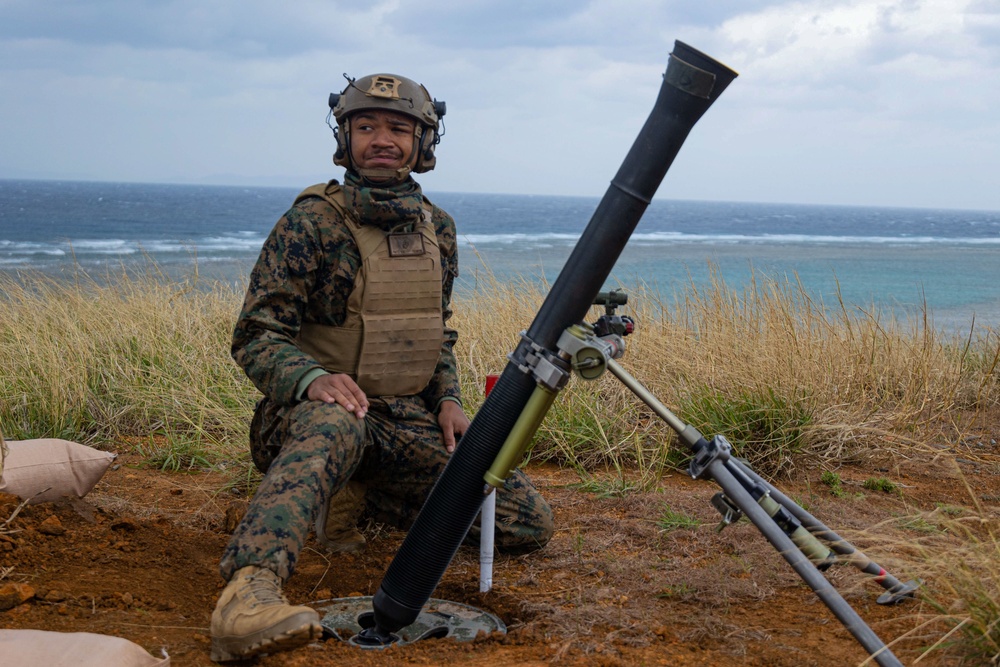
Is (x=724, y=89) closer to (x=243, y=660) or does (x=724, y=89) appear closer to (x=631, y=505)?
(x=243, y=660)

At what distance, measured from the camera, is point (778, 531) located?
226cm

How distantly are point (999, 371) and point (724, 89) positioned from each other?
529 cm

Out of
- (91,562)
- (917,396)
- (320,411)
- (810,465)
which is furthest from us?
(917,396)

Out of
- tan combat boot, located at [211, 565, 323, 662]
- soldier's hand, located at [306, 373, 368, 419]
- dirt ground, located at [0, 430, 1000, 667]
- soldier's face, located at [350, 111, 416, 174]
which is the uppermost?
soldier's face, located at [350, 111, 416, 174]

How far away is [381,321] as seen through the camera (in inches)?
135

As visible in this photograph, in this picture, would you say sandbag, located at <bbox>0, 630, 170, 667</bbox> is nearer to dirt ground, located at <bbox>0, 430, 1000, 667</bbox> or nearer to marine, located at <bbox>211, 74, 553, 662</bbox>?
dirt ground, located at <bbox>0, 430, 1000, 667</bbox>

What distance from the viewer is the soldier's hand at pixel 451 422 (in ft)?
11.9

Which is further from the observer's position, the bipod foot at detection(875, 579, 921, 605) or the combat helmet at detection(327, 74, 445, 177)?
the combat helmet at detection(327, 74, 445, 177)

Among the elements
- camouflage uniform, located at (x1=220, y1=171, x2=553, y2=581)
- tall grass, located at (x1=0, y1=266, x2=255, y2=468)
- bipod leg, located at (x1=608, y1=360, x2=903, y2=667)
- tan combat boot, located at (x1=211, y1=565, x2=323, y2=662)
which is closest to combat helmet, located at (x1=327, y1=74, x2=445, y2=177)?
camouflage uniform, located at (x1=220, y1=171, x2=553, y2=581)

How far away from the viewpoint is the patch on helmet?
337 centimetres

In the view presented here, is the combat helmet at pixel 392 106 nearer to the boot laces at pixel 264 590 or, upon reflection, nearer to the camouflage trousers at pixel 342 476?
the camouflage trousers at pixel 342 476

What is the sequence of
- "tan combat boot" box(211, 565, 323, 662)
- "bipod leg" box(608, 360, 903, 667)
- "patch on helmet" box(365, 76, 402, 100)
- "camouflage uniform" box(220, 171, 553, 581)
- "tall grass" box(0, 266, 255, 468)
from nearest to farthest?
"bipod leg" box(608, 360, 903, 667) < "tan combat boot" box(211, 565, 323, 662) < "camouflage uniform" box(220, 171, 553, 581) < "patch on helmet" box(365, 76, 402, 100) < "tall grass" box(0, 266, 255, 468)

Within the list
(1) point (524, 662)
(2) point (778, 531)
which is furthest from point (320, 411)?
(2) point (778, 531)

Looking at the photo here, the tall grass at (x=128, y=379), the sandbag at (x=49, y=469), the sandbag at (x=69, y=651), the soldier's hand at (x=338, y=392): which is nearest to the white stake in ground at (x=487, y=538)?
the soldier's hand at (x=338, y=392)
